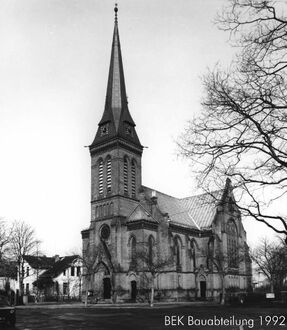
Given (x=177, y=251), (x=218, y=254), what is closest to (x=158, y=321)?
(x=177, y=251)

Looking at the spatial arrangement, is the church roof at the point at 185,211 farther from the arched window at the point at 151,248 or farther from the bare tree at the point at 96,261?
the bare tree at the point at 96,261

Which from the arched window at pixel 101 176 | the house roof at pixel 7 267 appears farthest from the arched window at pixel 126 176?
the house roof at pixel 7 267

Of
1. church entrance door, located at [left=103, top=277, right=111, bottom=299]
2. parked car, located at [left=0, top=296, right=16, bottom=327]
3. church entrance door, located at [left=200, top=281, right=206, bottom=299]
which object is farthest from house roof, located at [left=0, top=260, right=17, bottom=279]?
parked car, located at [left=0, top=296, right=16, bottom=327]

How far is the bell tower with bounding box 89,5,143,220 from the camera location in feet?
171

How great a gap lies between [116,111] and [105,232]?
16347mm

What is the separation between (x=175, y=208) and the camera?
60625 millimetres

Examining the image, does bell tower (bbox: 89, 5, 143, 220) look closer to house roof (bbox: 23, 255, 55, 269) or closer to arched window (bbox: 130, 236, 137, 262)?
arched window (bbox: 130, 236, 137, 262)

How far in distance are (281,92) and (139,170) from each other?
4396 centimetres

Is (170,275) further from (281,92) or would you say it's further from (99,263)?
(281,92)

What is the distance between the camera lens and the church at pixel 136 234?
159 feet

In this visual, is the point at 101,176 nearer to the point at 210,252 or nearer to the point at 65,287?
the point at 210,252

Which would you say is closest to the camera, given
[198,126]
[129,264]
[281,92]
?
[281,92]

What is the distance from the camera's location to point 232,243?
204ft

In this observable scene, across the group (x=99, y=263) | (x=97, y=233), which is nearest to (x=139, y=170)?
(x=97, y=233)
